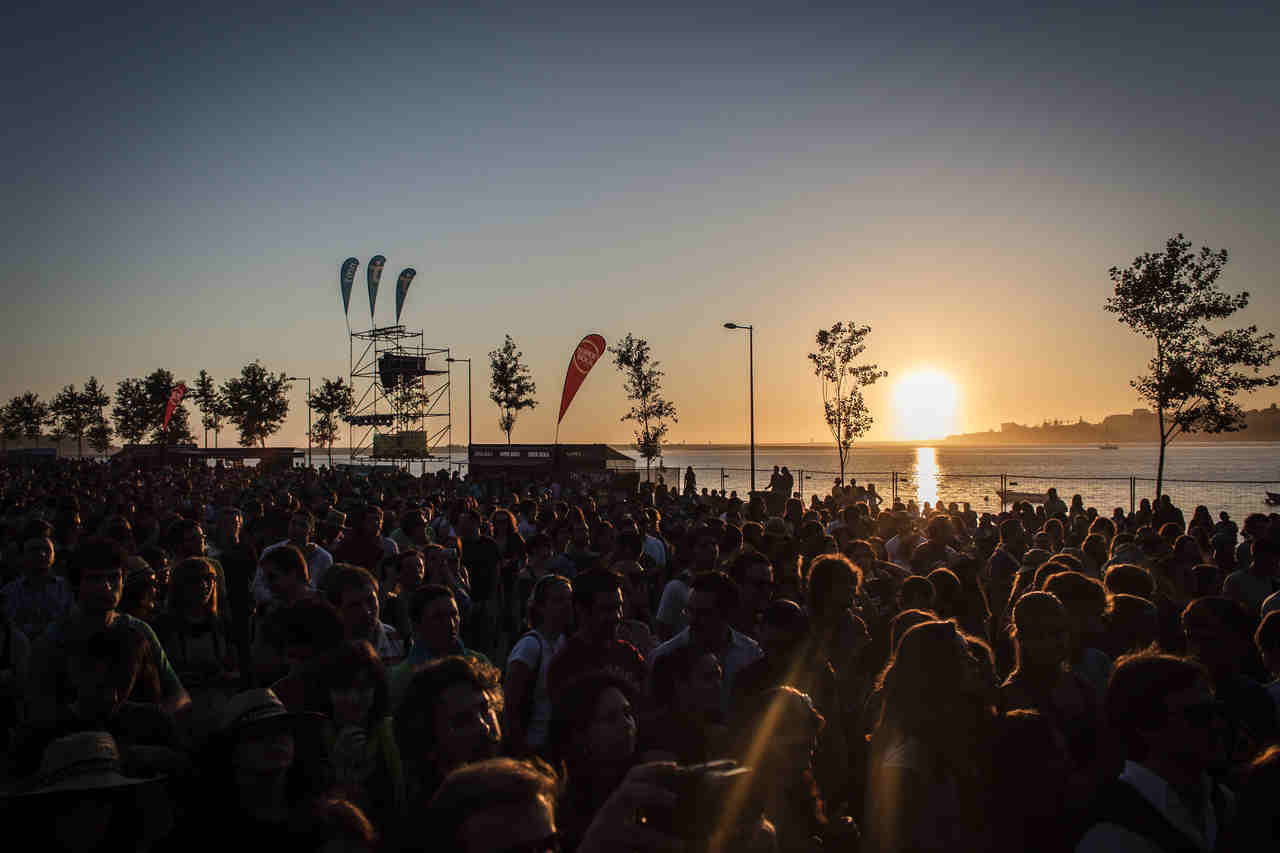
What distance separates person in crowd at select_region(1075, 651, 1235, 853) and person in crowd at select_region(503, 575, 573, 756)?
2432 millimetres

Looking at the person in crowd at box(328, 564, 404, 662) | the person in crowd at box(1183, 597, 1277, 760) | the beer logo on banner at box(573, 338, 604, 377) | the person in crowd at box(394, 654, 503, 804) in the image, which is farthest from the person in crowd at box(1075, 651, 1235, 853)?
the beer logo on banner at box(573, 338, 604, 377)

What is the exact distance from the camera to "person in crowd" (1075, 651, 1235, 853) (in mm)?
2303

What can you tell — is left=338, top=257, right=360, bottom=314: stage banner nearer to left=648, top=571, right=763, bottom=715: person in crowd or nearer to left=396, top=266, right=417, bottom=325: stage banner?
left=396, top=266, right=417, bottom=325: stage banner

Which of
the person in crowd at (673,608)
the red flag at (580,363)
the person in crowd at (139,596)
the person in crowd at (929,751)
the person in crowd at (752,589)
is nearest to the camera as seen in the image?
the person in crowd at (929,751)

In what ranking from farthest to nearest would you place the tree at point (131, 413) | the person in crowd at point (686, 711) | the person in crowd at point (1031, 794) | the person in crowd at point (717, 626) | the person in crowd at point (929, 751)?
the tree at point (131, 413) → the person in crowd at point (717, 626) → the person in crowd at point (686, 711) → the person in crowd at point (1031, 794) → the person in crowd at point (929, 751)

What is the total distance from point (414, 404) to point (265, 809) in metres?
56.6

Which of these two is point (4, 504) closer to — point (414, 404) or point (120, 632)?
point (120, 632)

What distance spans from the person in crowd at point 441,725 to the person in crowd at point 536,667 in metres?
1.07

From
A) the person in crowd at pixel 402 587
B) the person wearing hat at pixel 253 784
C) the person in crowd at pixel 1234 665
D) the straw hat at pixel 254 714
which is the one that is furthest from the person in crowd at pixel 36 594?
the person in crowd at pixel 1234 665

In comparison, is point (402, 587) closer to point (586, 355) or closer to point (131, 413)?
point (586, 355)

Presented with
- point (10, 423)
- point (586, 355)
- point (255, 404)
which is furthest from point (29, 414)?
point (586, 355)

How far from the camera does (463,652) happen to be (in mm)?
4387

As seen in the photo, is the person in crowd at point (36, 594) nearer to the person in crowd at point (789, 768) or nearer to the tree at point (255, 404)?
the person in crowd at point (789, 768)

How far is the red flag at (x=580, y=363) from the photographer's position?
74.4ft
